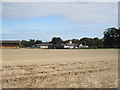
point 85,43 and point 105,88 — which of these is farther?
point 85,43

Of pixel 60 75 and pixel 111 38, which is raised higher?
pixel 111 38

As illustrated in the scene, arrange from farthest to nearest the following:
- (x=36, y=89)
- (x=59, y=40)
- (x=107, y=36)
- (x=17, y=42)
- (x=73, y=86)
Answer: (x=59, y=40)
(x=17, y=42)
(x=107, y=36)
(x=73, y=86)
(x=36, y=89)

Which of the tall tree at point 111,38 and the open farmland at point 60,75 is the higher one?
the tall tree at point 111,38

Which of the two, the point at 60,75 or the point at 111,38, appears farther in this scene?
the point at 111,38

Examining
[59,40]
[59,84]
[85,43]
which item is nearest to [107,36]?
[85,43]

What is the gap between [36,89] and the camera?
7539mm

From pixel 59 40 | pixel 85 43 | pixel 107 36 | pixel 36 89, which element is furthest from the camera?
pixel 59 40

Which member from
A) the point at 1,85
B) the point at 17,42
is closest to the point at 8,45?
the point at 17,42

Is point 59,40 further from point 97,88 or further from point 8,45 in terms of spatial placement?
point 97,88

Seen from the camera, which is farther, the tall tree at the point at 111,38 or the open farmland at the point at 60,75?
the tall tree at the point at 111,38

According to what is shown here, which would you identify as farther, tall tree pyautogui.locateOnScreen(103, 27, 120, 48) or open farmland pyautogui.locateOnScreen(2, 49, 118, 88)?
tall tree pyautogui.locateOnScreen(103, 27, 120, 48)

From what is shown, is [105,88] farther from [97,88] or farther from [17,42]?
[17,42]

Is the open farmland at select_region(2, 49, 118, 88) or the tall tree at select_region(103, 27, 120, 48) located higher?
the tall tree at select_region(103, 27, 120, 48)

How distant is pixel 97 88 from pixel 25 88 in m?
2.29
